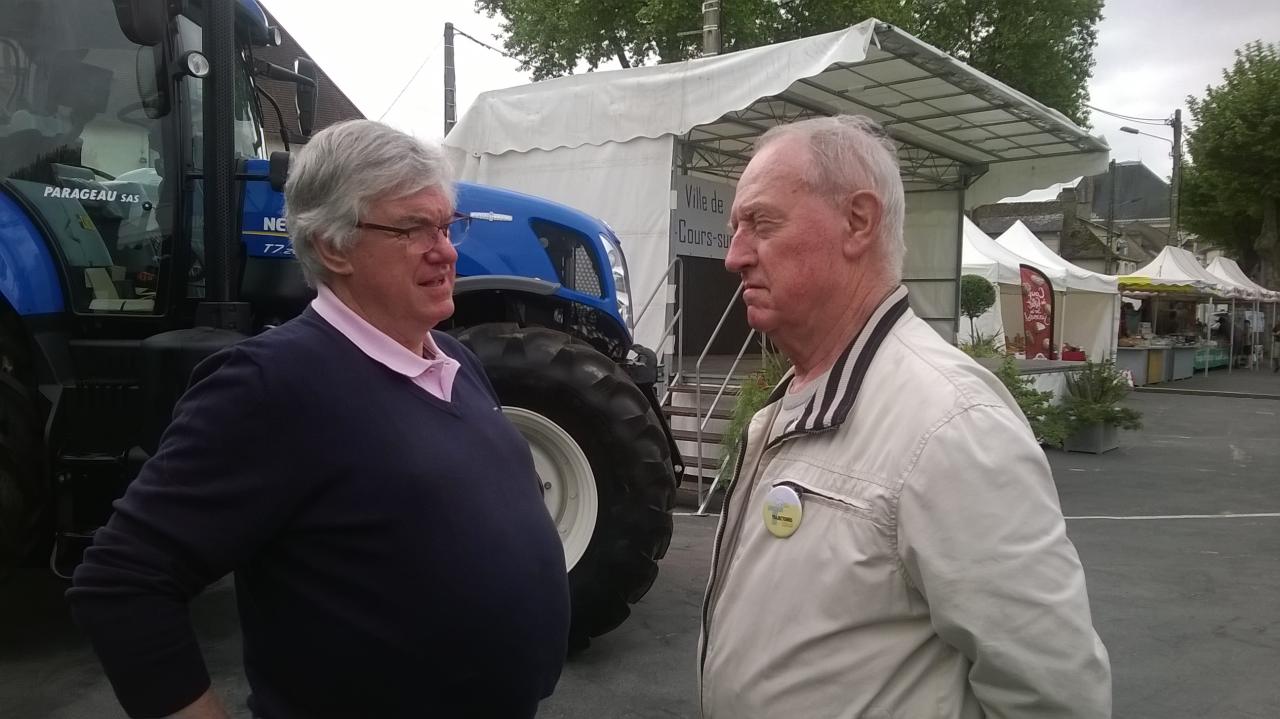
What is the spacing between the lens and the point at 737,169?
40.1ft

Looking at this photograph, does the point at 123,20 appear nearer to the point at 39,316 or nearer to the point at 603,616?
the point at 39,316

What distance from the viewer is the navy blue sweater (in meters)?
1.30

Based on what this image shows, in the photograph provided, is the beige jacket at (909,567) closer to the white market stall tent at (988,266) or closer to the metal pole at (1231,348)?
the white market stall tent at (988,266)

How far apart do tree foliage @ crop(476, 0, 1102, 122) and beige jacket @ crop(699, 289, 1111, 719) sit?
1508cm

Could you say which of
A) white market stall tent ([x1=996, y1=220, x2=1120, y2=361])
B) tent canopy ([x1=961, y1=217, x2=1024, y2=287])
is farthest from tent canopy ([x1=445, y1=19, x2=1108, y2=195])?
white market stall tent ([x1=996, y1=220, x2=1120, y2=361])

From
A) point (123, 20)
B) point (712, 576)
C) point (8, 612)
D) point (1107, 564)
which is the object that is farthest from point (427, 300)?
point (1107, 564)

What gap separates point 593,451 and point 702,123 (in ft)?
15.7

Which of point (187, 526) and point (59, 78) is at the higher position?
point (59, 78)

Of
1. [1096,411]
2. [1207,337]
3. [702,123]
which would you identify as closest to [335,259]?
[702,123]

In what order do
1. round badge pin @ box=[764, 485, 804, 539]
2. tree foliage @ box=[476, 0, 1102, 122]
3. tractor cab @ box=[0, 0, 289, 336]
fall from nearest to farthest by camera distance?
round badge pin @ box=[764, 485, 804, 539] < tractor cab @ box=[0, 0, 289, 336] < tree foliage @ box=[476, 0, 1102, 122]

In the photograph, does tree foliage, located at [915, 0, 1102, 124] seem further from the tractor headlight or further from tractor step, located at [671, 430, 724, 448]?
the tractor headlight

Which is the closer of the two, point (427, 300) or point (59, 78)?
point (427, 300)

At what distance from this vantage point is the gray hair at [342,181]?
5.07ft

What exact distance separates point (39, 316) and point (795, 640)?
3.44m
